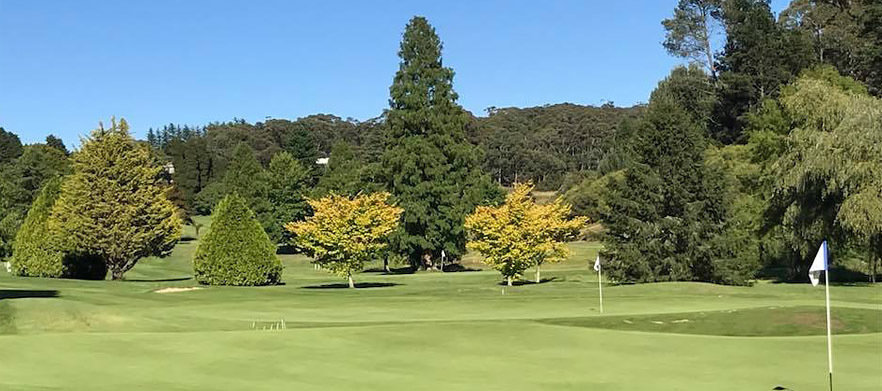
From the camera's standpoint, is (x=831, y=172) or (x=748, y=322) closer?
(x=748, y=322)

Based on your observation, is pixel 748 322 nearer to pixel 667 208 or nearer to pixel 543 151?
pixel 667 208

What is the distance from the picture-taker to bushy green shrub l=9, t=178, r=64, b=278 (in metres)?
50.6

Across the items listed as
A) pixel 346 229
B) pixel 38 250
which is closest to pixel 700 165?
pixel 346 229

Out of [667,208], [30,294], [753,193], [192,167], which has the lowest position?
[30,294]

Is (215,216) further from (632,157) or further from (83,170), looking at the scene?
(632,157)

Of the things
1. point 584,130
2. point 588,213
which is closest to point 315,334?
point 588,213

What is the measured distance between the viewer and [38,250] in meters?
50.7

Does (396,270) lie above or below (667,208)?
below

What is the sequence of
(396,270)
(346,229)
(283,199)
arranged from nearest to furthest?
(346,229) → (396,270) → (283,199)

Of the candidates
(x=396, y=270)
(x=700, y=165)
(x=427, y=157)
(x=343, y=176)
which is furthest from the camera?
(x=343, y=176)

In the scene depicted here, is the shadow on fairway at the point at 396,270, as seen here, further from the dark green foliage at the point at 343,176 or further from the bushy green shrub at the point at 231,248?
the bushy green shrub at the point at 231,248

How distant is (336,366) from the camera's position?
16.0 meters

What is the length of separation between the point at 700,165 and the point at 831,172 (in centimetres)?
794

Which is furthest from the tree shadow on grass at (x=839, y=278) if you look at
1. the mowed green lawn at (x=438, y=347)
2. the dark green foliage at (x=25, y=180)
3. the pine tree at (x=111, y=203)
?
the dark green foliage at (x=25, y=180)
